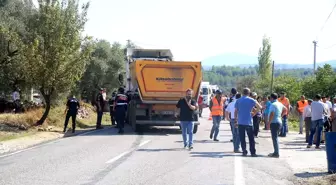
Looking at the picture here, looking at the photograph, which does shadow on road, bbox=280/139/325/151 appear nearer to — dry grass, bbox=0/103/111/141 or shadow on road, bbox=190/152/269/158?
shadow on road, bbox=190/152/269/158

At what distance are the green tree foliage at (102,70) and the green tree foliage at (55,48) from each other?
68.2 feet

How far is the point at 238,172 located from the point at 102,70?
120ft

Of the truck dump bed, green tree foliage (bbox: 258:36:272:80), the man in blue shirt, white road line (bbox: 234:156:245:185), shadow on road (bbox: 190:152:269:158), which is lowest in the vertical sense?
white road line (bbox: 234:156:245:185)

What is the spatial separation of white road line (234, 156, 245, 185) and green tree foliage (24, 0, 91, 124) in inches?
416

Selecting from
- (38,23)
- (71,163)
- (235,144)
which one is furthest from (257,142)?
(38,23)

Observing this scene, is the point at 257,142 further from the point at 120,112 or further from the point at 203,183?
the point at 203,183

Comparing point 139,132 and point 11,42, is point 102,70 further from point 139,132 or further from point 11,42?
point 139,132


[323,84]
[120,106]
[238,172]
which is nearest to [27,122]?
[120,106]

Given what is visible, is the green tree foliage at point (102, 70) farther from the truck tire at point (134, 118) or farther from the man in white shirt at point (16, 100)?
the truck tire at point (134, 118)

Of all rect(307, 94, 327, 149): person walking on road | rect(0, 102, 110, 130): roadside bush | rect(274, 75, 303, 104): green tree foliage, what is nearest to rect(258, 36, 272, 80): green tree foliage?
rect(274, 75, 303, 104): green tree foliage

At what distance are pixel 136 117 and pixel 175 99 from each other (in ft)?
5.74

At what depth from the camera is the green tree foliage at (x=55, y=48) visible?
21.4 m

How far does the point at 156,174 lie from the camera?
10711 millimetres

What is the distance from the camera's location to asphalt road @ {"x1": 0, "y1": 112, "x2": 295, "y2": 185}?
10.1m
